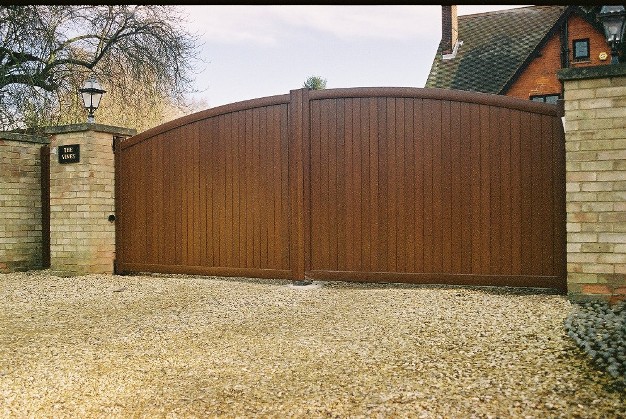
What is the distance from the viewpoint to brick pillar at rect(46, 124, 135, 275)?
6.96 m

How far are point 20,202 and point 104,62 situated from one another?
8593mm

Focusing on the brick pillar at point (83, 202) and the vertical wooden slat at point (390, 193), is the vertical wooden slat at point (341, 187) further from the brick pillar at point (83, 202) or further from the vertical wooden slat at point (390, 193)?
the brick pillar at point (83, 202)

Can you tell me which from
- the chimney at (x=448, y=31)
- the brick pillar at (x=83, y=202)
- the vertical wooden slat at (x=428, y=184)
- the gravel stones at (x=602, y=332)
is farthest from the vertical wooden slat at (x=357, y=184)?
the chimney at (x=448, y=31)

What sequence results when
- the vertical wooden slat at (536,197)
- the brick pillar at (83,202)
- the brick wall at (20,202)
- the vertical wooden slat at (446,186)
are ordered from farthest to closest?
the brick wall at (20,202)
the brick pillar at (83,202)
the vertical wooden slat at (446,186)
the vertical wooden slat at (536,197)

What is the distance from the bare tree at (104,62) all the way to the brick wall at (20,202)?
530cm

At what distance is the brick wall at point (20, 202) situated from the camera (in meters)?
7.50

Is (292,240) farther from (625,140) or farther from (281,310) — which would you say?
(625,140)

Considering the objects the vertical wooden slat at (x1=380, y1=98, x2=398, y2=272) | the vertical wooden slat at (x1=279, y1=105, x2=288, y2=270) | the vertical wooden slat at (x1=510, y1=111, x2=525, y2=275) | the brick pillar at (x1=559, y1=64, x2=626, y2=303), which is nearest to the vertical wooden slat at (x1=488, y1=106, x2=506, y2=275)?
the vertical wooden slat at (x1=510, y1=111, x2=525, y2=275)

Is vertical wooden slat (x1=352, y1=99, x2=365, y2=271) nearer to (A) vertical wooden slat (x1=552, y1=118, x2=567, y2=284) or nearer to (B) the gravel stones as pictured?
(A) vertical wooden slat (x1=552, y1=118, x2=567, y2=284)

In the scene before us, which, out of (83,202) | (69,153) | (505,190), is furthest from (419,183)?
(69,153)

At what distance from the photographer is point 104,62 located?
1500 cm

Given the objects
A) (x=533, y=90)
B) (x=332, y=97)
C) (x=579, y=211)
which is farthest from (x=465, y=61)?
(x=579, y=211)

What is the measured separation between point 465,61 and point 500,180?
551 inches

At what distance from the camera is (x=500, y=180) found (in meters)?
5.33
